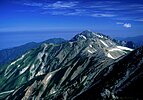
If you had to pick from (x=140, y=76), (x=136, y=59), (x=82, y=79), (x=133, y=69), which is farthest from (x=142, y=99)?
(x=82, y=79)

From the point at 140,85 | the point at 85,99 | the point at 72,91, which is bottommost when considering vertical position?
the point at 72,91

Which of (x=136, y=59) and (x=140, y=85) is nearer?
(x=140, y=85)

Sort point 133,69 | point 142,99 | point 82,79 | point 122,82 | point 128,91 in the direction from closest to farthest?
1. point 142,99
2. point 128,91
3. point 122,82
4. point 133,69
5. point 82,79

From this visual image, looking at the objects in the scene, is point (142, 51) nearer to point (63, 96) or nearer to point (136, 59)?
point (136, 59)

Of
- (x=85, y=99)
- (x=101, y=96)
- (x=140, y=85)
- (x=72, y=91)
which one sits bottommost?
(x=72, y=91)

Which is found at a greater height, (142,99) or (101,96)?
(142,99)

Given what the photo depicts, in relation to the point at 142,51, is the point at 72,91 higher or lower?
lower

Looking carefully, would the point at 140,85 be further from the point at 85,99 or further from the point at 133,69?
the point at 85,99

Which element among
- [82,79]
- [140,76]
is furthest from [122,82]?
[82,79]

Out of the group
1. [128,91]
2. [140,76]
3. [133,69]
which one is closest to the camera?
[128,91]
